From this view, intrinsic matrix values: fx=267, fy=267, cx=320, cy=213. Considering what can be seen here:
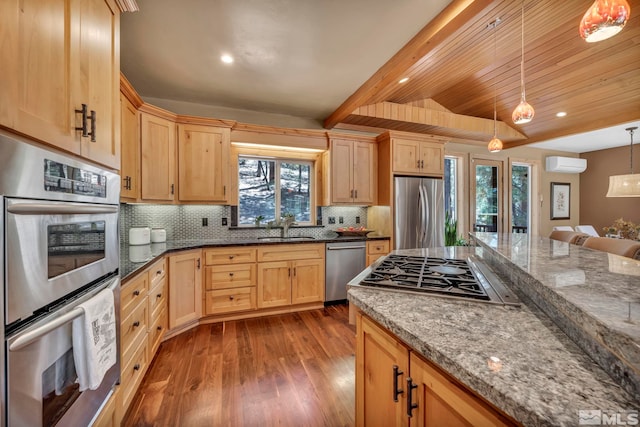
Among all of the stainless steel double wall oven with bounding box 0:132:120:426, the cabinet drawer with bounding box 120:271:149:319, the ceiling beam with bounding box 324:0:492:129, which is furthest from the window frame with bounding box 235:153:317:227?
the stainless steel double wall oven with bounding box 0:132:120:426

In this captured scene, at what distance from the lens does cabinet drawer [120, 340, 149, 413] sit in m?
1.51

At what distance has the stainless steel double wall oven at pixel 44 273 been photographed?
722 millimetres

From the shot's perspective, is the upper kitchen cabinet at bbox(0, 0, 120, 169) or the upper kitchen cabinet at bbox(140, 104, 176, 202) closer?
the upper kitchen cabinet at bbox(0, 0, 120, 169)

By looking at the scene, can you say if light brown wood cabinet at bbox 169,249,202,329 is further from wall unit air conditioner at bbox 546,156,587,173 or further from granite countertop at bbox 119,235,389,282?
wall unit air conditioner at bbox 546,156,587,173

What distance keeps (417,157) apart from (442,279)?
283 cm

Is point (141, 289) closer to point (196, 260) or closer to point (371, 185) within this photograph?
point (196, 260)

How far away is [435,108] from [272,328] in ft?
11.9

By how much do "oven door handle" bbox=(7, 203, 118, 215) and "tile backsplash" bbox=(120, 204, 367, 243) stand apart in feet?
6.59

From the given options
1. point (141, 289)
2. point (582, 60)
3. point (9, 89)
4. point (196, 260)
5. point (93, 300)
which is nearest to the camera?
point (9, 89)

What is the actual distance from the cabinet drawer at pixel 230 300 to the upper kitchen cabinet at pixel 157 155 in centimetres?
114

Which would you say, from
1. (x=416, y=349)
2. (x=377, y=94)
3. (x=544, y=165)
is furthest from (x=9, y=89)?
(x=544, y=165)

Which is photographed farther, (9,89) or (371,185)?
(371,185)

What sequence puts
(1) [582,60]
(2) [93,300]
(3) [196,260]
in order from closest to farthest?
(2) [93,300] → (3) [196,260] → (1) [582,60]

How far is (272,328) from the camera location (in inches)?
108
